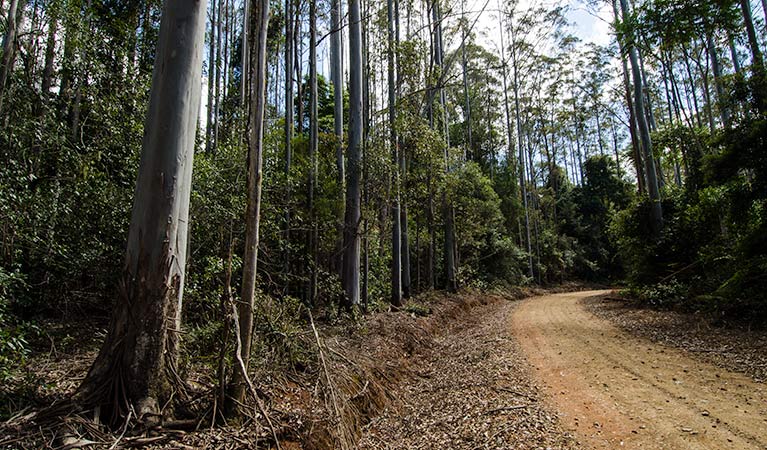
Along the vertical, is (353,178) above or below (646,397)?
above

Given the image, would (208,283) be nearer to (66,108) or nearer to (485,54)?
(66,108)

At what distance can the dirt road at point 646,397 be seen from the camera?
3.53 meters

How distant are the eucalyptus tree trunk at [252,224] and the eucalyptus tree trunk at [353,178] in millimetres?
5740

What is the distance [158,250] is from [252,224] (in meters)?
0.77

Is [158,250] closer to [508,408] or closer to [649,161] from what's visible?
[508,408]

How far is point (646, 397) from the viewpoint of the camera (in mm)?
4465

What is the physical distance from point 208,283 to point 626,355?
22.3 ft

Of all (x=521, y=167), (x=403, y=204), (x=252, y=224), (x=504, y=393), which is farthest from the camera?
(x=521, y=167)

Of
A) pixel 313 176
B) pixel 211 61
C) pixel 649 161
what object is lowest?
pixel 313 176

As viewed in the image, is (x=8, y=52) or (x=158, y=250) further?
(x=8, y=52)

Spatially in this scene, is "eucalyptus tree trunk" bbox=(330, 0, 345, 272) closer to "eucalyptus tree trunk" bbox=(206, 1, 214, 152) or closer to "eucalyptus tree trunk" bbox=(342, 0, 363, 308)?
"eucalyptus tree trunk" bbox=(342, 0, 363, 308)

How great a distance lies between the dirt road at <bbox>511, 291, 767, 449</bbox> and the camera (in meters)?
3.53

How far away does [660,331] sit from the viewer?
25.6 feet

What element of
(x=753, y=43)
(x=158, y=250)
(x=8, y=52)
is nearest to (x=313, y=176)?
(x=8, y=52)
